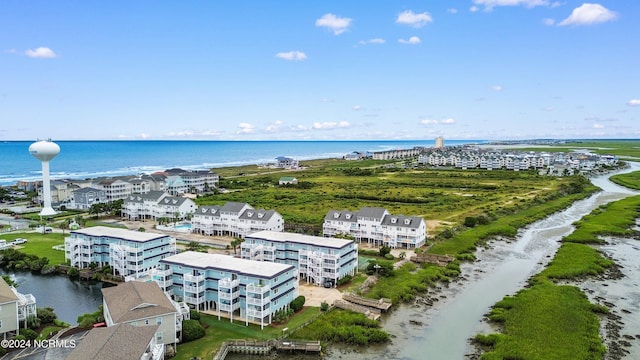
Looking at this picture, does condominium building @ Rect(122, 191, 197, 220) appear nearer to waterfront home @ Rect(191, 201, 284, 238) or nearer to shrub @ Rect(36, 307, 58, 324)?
waterfront home @ Rect(191, 201, 284, 238)

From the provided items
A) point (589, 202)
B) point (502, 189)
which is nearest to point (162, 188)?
point (502, 189)

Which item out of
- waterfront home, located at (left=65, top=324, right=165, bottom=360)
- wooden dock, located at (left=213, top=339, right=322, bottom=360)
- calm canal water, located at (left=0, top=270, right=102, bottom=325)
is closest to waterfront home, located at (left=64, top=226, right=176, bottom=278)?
calm canal water, located at (left=0, top=270, right=102, bottom=325)

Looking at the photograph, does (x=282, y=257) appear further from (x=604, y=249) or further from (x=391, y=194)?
(x=391, y=194)

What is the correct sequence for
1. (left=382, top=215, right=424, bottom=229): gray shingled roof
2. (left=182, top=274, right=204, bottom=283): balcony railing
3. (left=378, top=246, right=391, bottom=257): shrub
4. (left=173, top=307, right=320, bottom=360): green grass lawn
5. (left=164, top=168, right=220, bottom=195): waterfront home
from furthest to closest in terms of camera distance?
(left=164, top=168, right=220, bottom=195): waterfront home, (left=382, top=215, right=424, bottom=229): gray shingled roof, (left=378, top=246, right=391, bottom=257): shrub, (left=182, top=274, right=204, bottom=283): balcony railing, (left=173, top=307, right=320, bottom=360): green grass lawn

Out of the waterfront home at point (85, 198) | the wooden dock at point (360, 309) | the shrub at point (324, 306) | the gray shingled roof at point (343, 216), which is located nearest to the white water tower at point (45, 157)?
the waterfront home at point (85, 198)

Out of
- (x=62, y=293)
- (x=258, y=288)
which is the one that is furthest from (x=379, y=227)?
(x=62, y=293)
